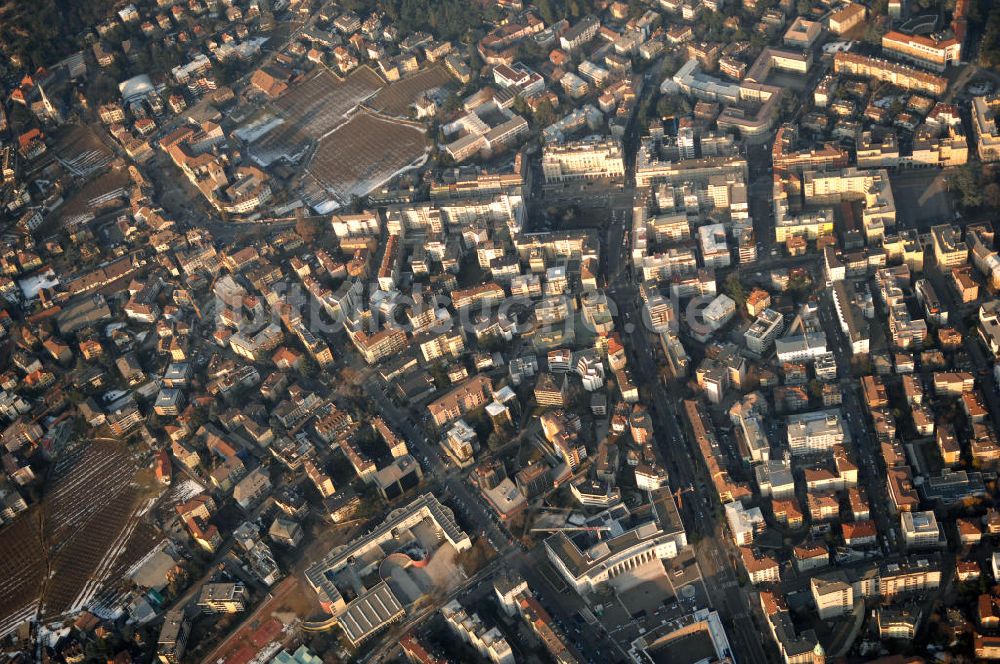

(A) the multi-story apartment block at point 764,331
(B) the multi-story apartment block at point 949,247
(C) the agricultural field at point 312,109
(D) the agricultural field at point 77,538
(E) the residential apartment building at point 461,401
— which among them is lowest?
(D) the agricultural field at point 77,538

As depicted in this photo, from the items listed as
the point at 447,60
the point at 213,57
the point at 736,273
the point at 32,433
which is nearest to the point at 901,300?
the point at 736,273

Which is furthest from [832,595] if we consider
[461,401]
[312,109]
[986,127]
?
[312,109]

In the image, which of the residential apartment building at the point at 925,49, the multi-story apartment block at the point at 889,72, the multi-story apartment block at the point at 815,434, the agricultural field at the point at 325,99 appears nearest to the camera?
the multi-story apartment block at the point at 815,434

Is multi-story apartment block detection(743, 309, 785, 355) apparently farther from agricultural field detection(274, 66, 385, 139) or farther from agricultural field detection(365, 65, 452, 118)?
agricultural field detection(274, 66, 385, 139)

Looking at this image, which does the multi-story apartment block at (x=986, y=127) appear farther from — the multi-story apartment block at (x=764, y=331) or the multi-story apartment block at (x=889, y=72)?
the multi-story apartment block at (x=764, y=331)

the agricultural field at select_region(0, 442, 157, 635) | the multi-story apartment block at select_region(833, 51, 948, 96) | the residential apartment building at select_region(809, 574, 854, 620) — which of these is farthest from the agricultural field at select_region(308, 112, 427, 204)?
the residential apartment building at select_region(809, 574, 854, 620)

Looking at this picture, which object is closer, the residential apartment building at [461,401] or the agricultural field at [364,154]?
the residential apartment building at [461,401]

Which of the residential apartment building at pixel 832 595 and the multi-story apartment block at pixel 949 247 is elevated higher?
the multi-story apartment block at pixel 949 247

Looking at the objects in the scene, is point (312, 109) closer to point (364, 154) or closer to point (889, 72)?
point (364, 154)

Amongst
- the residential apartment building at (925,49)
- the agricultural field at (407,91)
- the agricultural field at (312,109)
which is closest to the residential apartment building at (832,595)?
the residential apartment building at (925,49)
